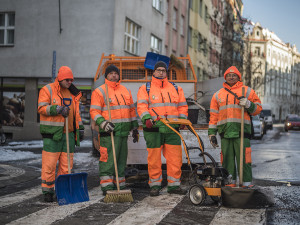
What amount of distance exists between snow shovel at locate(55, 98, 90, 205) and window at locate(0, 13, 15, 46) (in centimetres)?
1891

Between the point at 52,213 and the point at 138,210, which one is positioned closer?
the point at 52,213

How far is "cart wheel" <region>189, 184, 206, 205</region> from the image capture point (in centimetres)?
584

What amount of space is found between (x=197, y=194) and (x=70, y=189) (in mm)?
1687

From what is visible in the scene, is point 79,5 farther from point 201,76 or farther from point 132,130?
point 201,76

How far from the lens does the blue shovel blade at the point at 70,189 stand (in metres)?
6.01

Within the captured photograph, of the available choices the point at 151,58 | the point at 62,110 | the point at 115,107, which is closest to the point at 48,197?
the point at 62,110

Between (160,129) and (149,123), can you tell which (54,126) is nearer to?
(149,123)

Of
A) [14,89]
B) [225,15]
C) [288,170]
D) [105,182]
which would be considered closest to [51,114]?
[105,182]

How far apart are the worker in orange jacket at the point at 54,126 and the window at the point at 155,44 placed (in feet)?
68.5

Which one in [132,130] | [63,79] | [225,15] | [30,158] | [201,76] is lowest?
[30,158]

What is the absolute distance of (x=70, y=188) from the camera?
613 cm

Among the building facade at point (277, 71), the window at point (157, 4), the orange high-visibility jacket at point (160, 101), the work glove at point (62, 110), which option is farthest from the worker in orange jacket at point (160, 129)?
the building facade at point (277, 71)

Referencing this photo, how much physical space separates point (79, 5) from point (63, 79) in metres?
16.5

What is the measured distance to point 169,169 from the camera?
6.84 metres
